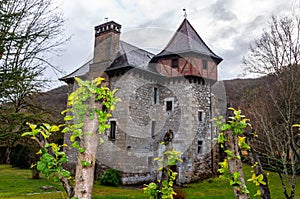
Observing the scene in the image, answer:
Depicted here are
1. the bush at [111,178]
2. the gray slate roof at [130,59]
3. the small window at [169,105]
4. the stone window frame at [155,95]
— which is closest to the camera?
the bush at [111,178]

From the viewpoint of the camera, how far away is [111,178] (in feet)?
41.8

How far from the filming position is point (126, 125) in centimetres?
1366

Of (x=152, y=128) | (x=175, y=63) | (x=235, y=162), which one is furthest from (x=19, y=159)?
(x=235, y=162)

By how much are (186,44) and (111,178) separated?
817 centimetres

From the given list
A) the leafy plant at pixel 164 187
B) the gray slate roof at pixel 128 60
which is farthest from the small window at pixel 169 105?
the leafy plant at pixel 164 187

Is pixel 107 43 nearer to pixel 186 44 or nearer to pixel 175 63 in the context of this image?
pixel 175 63

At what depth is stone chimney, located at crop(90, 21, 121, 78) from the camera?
48.0ft

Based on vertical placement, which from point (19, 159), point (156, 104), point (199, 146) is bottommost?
point (19, 159)

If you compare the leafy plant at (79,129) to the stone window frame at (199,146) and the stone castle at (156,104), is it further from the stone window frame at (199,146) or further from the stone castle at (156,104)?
the stone window frame at (199,146)

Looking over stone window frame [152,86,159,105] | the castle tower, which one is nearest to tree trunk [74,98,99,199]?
the castle tower

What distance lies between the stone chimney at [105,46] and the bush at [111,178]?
516 centimetres

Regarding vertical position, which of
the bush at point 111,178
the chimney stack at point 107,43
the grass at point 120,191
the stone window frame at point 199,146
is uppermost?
the chimney stack at point 107,43

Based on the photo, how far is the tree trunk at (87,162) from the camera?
2375 mm

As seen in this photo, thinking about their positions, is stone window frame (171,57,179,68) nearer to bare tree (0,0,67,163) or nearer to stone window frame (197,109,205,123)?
stone window frame (197,109,205,123)
